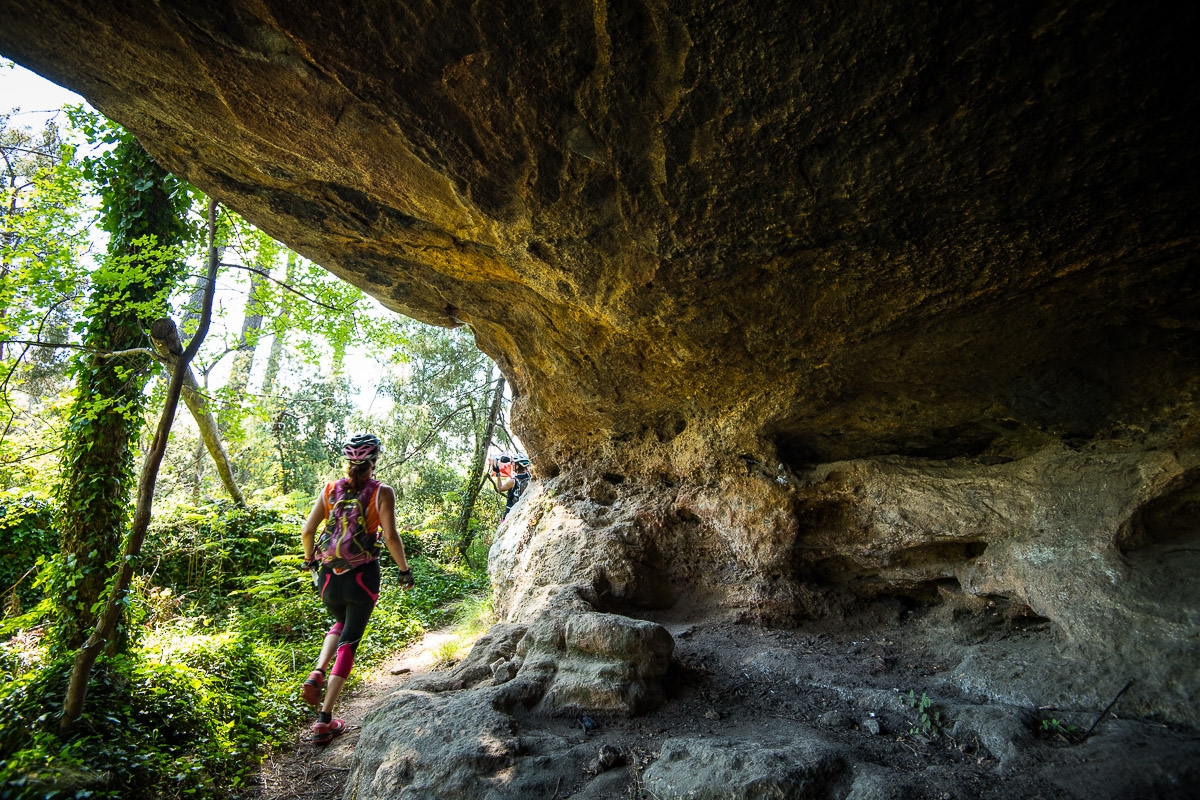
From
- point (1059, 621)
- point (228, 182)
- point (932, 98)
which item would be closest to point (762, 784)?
point (1059, 621)

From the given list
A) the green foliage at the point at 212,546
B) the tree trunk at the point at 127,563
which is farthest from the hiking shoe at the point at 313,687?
the green foliage at the point at 212,546

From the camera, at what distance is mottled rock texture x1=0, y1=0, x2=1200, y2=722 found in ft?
7.64

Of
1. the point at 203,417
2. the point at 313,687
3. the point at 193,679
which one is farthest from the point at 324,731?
the point at 203,417

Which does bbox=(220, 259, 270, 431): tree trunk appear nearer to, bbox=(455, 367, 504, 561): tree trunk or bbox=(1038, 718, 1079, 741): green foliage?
bbox=(455, 367, 504, 561): tree trunk

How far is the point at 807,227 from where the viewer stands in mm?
3088

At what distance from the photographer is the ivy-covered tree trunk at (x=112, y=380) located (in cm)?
509

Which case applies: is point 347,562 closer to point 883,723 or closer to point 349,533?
point 349,533

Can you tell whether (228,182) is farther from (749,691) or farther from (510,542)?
(749,691)

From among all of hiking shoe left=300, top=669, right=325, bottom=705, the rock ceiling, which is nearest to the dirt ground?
hiking shoe left=300, top=669, right=325, bottom=705

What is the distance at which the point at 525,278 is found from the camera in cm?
434

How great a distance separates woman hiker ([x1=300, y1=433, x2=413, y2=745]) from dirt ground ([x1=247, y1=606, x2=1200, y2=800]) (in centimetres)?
53

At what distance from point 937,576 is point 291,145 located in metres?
5.55

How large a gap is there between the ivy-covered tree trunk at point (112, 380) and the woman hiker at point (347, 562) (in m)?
2.45

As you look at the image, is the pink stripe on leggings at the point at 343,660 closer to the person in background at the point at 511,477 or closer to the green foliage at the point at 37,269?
the green foliage at the point at 37,269
